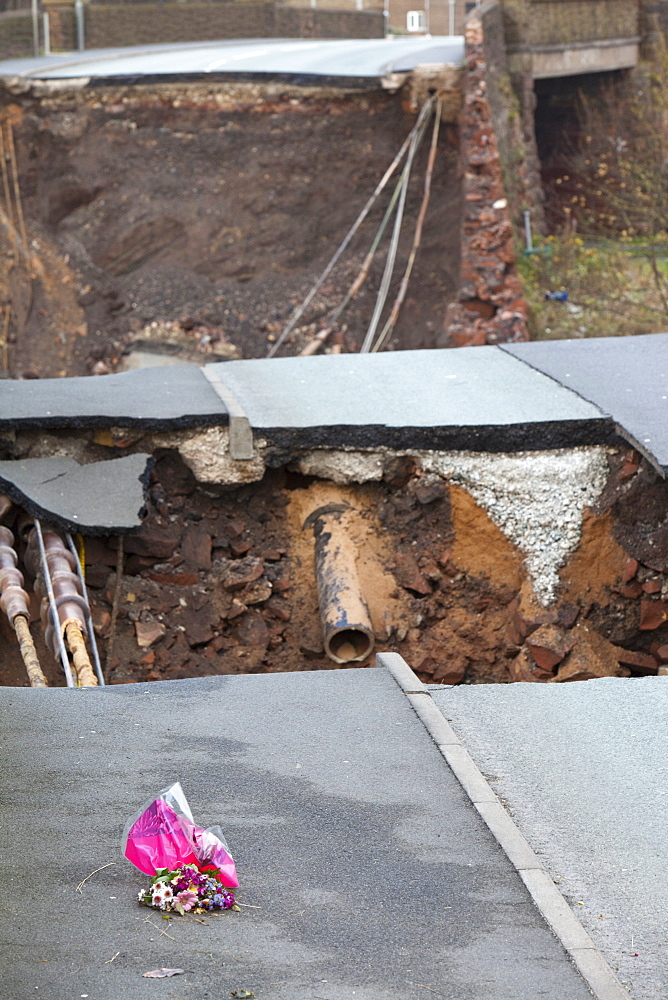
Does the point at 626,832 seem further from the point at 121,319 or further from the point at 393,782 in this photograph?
the point at 121,319

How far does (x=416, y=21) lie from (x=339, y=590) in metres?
35.7

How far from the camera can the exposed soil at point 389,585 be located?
281 inches

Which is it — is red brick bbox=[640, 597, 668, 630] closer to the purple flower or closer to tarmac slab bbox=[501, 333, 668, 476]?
tarmac slab bbox=[501, 333, 668, 476]

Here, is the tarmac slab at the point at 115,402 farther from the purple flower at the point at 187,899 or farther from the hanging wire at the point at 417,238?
the hanging wire at the point at 417,238

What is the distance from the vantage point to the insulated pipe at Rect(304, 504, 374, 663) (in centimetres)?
673

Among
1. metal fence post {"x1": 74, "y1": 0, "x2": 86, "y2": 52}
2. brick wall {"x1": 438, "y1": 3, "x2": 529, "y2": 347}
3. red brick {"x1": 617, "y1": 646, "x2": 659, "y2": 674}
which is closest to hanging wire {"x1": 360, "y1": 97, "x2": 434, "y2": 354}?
brick wall {"x1": 438, "y1": 3, "x2": 529, "y2": 347}

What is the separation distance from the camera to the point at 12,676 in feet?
22.5

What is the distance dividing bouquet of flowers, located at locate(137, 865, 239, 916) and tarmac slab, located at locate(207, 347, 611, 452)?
14.5 feet

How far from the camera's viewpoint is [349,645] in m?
6.90

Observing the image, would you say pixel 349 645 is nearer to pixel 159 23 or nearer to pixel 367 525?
pixel 367 525

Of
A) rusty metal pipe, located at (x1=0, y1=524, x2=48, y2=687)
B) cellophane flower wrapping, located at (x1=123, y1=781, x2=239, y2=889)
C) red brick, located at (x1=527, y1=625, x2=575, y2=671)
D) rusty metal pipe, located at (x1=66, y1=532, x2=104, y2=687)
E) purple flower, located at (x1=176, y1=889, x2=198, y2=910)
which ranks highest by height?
cellophane flower wrapping, located at (x1=123, y1=781, x2=239, y2=889)

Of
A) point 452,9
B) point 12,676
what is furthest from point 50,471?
point 452,9

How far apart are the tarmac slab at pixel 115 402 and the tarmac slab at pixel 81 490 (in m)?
0.27

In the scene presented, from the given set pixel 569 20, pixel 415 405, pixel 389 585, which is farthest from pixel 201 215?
pixel 389 585
